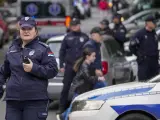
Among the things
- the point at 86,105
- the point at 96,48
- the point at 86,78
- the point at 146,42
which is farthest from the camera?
the point at 146,42

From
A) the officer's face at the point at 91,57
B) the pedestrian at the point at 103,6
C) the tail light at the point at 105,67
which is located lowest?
the pedestrian at the point at 103,6

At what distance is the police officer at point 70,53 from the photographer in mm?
10367

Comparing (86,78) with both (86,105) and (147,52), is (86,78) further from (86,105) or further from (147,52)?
(147,52)

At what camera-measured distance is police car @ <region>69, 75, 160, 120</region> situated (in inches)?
283

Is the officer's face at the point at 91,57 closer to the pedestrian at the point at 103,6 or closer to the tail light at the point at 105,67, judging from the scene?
the tail light at the point at 105,67

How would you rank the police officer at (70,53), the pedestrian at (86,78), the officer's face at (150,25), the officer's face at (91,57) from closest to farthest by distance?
1. the pedestrian at (86,78)
2. the officer's face at (91,57)
3. the police officer at (70,53)
4. the officer's face at (150,25)

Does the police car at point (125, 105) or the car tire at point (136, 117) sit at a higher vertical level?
the police car at point (125, 105)

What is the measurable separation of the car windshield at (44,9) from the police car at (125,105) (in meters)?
13.7

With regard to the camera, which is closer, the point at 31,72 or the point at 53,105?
the point at 31,72

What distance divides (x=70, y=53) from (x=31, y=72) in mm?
4609

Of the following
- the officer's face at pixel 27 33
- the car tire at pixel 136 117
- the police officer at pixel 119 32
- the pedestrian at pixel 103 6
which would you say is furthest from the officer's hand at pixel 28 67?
the pedestrian at pixel 103 6

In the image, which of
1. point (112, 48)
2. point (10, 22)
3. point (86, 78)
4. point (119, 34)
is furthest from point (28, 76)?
point (10, 22)

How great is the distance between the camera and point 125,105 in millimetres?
7230

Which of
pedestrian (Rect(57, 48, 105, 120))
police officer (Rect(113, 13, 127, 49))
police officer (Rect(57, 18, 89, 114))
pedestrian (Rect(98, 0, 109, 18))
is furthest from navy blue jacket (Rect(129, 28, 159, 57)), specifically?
pedestrian (Rect(98, 0, 109, 18))
